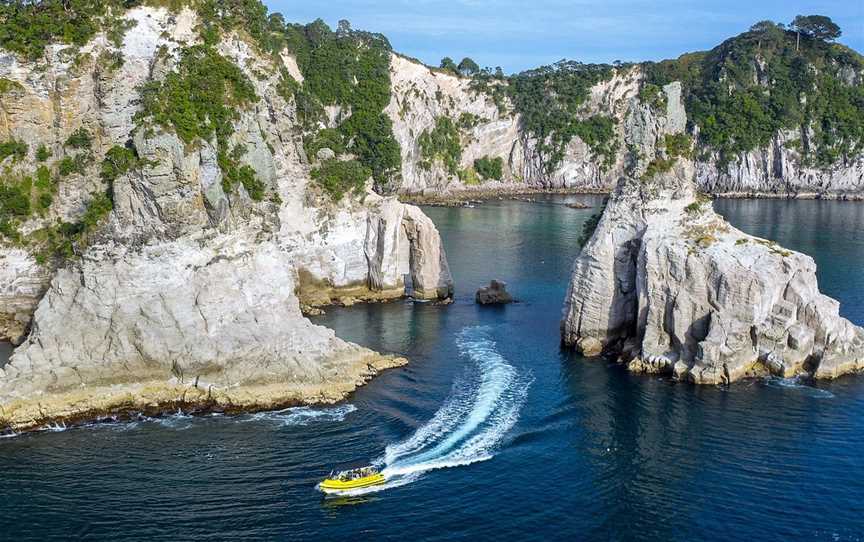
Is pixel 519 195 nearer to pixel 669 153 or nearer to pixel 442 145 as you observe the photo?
pixel 442 145

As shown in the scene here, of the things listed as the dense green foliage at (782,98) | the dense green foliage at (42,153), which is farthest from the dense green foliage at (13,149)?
the dense green foliage at (782,98)

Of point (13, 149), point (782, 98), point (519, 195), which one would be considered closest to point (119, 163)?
point (13, 149)

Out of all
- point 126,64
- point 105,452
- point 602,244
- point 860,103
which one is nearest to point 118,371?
point 105,452

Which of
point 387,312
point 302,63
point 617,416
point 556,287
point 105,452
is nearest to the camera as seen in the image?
point 105,452

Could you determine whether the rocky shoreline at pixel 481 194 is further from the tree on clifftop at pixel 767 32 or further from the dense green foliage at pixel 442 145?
the tree on clifftop at pixel 767 32

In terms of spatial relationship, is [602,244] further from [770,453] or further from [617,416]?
[770,453]

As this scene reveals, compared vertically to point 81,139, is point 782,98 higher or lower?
higher
